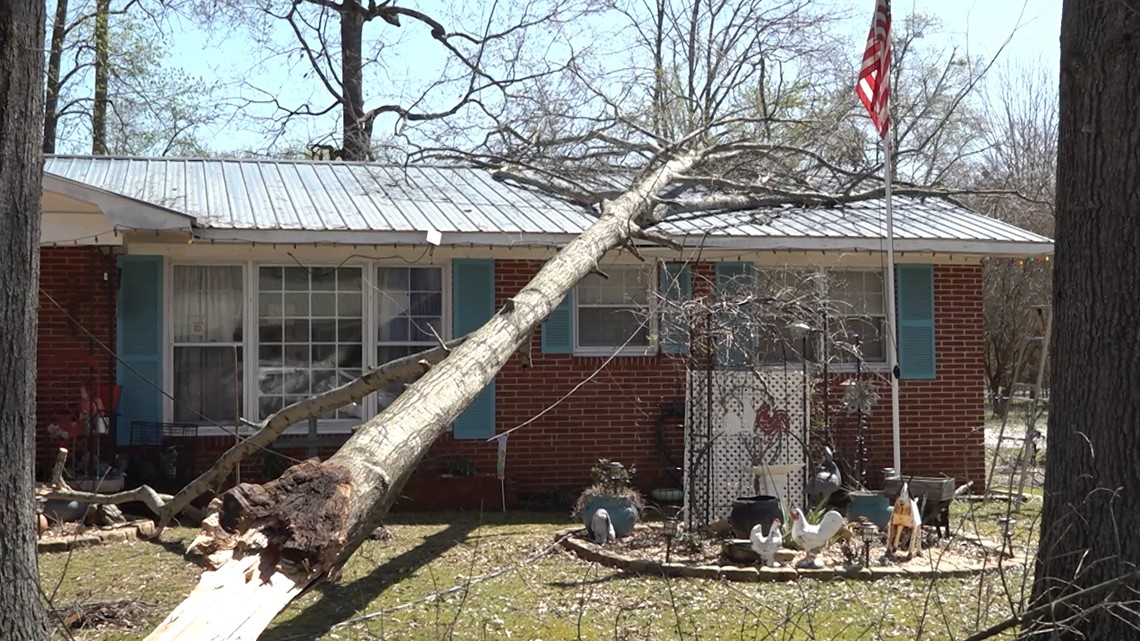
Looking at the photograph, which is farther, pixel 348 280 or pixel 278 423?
pixel 348 280

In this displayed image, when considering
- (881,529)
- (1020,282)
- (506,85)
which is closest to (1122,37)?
(881,529)

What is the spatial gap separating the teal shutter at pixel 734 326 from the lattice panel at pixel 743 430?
0.26 meters

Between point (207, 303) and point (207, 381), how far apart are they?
764 millimetres

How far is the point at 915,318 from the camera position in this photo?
13.1 meters

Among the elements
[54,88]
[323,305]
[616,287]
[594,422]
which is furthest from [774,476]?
[54,88]

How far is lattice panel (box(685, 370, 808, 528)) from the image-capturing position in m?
10.1

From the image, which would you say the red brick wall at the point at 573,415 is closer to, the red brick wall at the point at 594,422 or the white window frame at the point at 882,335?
the red brick wall at the point at 594,422

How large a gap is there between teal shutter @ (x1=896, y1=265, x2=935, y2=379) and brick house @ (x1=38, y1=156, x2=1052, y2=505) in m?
0.02

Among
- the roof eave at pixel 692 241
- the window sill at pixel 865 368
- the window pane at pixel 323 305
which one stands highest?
the roof eave at pixel 692 241

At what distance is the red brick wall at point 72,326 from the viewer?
11.4m

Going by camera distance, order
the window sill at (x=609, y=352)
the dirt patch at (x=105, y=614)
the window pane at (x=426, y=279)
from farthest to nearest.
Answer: the window sill at (x=609, y=352) < the window pane at (x=426, y=279) < the dirt patch at (x=105, y=614)

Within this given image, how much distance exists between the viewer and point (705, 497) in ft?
33.1

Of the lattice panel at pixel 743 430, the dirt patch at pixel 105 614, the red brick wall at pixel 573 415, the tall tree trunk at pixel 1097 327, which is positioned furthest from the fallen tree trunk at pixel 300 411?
the red brick wall at pixel 573 415

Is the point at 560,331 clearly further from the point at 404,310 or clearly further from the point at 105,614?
the point at 105,614
